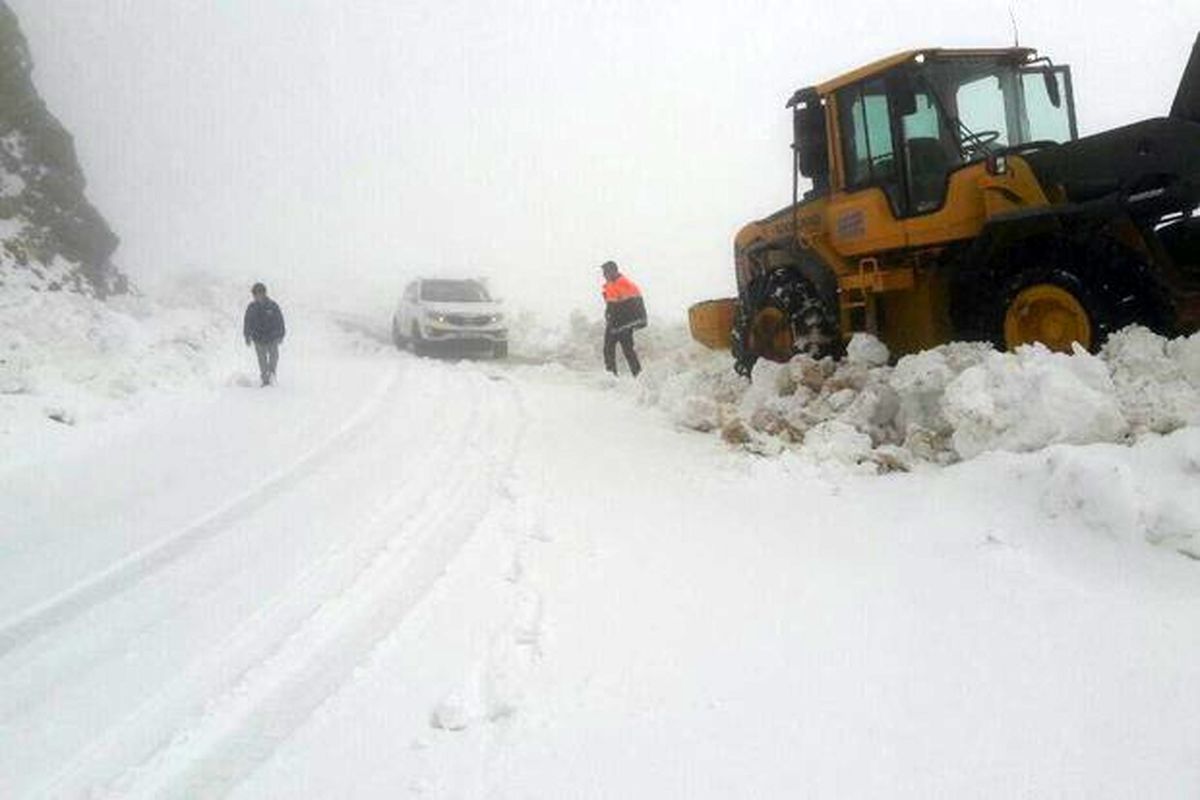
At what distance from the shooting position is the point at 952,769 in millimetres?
2678

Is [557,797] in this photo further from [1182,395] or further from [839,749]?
[1182,395]

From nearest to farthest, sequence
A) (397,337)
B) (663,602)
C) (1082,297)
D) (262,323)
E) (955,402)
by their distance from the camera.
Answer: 1. (663,602)
2. (955,402)
3. (1082,297)
4. (262,323)
5. (397,337)

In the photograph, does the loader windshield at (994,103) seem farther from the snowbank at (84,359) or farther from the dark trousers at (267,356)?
the snowbank at (84,359)

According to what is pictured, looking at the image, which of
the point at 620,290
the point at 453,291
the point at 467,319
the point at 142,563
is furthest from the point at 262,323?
the point at 142,563

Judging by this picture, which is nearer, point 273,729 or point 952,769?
point 952,769

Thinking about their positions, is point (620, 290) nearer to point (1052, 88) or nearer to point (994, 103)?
point (994, 103)

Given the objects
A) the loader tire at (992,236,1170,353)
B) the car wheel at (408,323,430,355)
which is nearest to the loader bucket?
the loader tire at (992,236,1170,353)

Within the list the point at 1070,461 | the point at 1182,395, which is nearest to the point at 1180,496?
the point at 1070,461

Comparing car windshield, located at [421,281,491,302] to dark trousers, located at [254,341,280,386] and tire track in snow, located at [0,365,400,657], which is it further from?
tire track in snow, located at [0,365,400,657]

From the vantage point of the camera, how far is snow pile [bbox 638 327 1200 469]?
510cm

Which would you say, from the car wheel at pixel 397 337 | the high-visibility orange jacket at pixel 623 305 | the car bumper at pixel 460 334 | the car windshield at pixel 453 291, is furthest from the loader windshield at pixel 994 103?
the car wheel at pixel 397 337

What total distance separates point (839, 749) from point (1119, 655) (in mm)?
1293

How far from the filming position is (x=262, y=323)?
40.1ft

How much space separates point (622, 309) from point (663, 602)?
851cm
